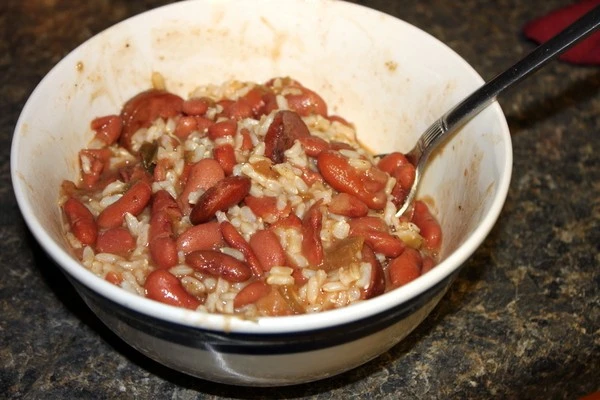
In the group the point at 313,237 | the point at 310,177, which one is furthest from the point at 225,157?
the point at 313,237

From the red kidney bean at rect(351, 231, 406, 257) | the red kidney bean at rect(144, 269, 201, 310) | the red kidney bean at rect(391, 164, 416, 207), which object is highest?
the red kidney bean at rect(144, 269, 201, 310)

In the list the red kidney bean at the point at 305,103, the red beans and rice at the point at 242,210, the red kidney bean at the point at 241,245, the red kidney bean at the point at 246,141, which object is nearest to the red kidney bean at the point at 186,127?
the red beans and rice at the point at 242,210

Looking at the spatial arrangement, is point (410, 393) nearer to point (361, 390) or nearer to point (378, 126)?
point (361, 390)

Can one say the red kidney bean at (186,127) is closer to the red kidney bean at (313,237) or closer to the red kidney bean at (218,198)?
the red kidney bean at (218,198)

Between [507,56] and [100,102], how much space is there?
135 centimetres

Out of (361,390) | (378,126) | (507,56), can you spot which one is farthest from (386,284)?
(507,56)

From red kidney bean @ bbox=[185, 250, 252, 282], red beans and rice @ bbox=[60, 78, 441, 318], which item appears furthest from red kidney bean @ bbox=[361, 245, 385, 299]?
red kidney bean @ bbox=[185, 250, 252, 282]

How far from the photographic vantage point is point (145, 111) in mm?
1876

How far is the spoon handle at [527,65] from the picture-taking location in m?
1.48

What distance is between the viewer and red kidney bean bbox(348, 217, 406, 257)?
1572 mm

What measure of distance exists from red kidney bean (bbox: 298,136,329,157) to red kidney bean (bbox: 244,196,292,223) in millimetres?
169

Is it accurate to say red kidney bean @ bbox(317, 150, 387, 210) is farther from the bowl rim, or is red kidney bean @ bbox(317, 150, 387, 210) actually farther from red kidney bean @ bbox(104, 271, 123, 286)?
red kidney bean @ bbox(104, 271, 123, 286)

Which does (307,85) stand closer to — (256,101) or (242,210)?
(256,101)

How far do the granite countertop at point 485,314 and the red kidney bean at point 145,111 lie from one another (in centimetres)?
37
